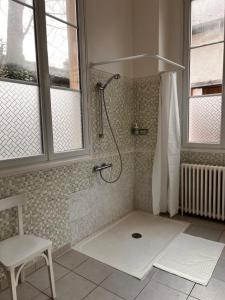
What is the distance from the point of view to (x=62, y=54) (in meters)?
2.11

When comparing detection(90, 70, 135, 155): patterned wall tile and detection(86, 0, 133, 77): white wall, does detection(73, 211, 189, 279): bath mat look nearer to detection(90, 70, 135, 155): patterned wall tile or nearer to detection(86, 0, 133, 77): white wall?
detection(90, 70, 135, 155): patterned wall tile

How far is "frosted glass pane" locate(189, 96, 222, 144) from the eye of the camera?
277 cm

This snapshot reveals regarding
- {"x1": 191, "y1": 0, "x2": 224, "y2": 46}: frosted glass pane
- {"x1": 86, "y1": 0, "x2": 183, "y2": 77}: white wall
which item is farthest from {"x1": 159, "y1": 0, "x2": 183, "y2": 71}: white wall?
{"x1": 191, "y1": 0, "x2": 224, "y2": 46}: frosted glass pane

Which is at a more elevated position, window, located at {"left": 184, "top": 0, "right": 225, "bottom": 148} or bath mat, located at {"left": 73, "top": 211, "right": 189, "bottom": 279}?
window, located at {"left": 184, "top": 0, "right": 225, "bottom": 148}

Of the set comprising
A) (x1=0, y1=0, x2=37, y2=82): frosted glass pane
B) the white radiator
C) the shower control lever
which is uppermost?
(x1=0, y1=0, x2=37, y2=82): frosted glass pane

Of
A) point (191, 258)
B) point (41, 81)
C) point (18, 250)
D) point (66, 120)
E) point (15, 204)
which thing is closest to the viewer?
point (18, 250)

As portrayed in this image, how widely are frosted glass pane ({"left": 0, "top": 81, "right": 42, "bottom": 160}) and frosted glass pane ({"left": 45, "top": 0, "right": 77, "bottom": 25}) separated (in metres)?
0.72

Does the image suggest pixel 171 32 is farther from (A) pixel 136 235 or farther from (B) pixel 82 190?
(A) pixel 136 235

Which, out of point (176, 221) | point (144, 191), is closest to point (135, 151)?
point (144, 191)

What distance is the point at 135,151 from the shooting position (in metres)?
3.16

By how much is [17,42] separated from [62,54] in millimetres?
456

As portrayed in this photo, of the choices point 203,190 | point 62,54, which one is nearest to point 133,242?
point 203,190

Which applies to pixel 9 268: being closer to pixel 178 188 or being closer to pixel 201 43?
pixel 178 188

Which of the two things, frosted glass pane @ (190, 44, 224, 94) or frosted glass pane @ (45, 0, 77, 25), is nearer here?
frosted glass pane @ (45, 0, 77, 25)
